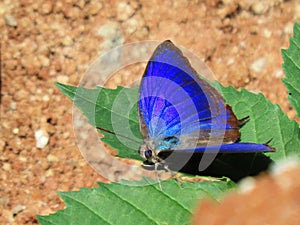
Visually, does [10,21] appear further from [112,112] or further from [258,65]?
[112,112]

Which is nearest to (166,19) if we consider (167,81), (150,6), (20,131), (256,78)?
(150,6)

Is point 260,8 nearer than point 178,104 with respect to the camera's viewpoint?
No

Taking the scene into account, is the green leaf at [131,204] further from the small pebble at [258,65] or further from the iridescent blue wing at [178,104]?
the small pebble at [258,65]

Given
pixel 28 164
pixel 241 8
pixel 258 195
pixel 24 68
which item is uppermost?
pixel 241 8

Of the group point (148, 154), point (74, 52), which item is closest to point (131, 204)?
point (148, 154)

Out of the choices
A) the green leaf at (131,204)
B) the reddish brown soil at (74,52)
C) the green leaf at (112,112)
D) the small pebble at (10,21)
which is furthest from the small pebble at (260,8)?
the green leaf at (131,204)

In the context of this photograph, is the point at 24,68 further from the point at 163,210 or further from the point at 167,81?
the point at 163,210

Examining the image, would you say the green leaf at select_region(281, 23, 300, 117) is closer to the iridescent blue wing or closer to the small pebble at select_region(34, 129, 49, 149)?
the iridescent blue wing
